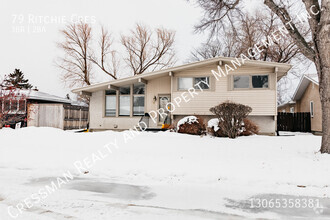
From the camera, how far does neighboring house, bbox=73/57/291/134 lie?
40.1 ft

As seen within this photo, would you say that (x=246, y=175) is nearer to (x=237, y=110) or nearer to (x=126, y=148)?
(x=126, y=148)

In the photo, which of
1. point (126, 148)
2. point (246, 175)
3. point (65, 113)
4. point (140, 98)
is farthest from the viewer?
point (65, 113)

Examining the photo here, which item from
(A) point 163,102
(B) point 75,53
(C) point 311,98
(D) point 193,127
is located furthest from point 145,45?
(D) point 193,127

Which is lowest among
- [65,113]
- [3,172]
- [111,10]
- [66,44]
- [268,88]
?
[3,172]

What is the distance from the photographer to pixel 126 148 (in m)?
7.56

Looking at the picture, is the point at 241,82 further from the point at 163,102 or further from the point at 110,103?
the point at 110,103

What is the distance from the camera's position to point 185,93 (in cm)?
1314

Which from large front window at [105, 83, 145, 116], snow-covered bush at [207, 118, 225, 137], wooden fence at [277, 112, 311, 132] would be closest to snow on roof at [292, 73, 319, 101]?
wooden fence at [277, 112, 311, 132]

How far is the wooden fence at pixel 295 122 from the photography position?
1734cm

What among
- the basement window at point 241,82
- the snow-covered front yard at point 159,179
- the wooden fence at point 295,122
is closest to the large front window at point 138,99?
the basement window at point 241,82

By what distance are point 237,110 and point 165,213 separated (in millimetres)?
6855

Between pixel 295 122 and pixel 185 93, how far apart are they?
35.8 feet

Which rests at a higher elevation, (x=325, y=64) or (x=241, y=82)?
(x=241, y=82)

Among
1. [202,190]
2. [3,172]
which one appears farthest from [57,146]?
[202,190]
